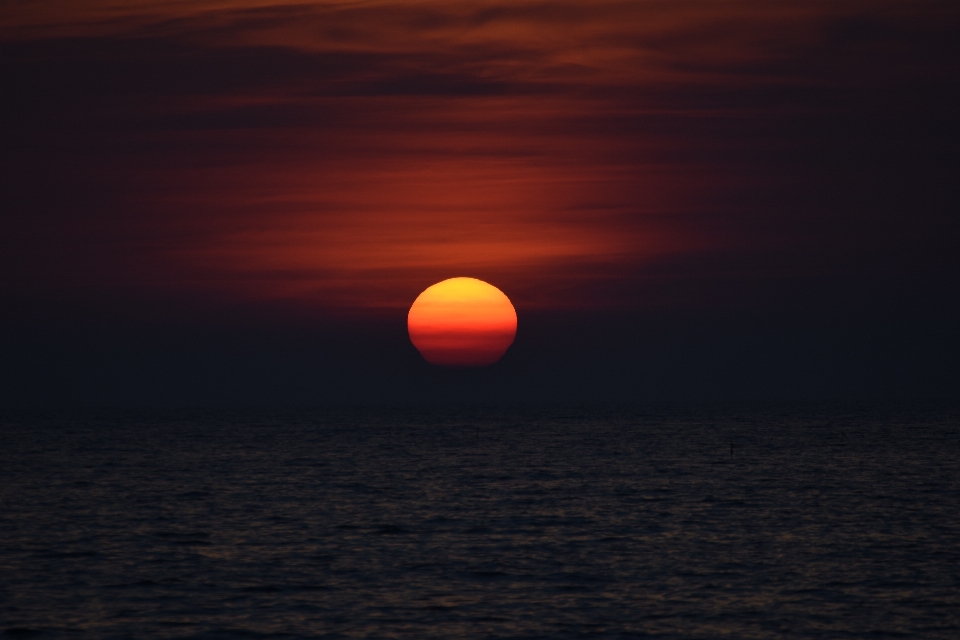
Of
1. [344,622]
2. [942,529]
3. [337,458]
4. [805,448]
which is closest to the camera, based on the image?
[344,622]

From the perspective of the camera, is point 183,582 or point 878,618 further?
point 183,582

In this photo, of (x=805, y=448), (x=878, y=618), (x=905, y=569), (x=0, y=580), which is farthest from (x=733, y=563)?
(x=805, y=448)

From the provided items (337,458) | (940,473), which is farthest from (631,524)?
(337,458)

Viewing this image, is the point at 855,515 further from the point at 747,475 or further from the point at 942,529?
the point at 747,475

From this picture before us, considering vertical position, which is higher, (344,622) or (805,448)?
(344,622)

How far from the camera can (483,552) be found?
45.5 m

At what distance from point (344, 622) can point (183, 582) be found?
901 cm

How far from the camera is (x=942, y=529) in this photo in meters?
52.1

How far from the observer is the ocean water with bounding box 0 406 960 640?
109ft

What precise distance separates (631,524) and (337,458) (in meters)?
66.4

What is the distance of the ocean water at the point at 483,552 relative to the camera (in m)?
33.2

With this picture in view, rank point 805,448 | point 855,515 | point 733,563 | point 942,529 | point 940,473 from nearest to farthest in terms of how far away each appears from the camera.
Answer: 1. point 733,563
2. point 942,529
3. point 855,515
4. point 940,473
5. point 805,448

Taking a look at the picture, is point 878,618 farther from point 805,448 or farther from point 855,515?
point 805,448

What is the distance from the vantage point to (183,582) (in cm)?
3903
